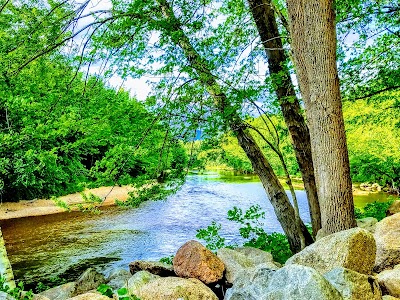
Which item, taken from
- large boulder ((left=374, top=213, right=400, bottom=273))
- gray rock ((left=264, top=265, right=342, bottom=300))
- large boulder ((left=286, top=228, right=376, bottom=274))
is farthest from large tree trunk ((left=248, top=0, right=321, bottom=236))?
gray rock ((left=264, top=265, right=342, bottom=300))

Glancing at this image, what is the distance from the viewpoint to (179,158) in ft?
17.0

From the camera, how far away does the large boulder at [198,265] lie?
3898 mm

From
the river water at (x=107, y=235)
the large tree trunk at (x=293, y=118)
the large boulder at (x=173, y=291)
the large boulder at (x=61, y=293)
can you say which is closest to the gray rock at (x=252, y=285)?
the large boulder at (x=173, y=291)

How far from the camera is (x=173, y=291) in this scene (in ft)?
10.6

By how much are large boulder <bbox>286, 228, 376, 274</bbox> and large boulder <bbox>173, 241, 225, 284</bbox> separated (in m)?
1.29

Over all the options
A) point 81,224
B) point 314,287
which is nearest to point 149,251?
point 81,224

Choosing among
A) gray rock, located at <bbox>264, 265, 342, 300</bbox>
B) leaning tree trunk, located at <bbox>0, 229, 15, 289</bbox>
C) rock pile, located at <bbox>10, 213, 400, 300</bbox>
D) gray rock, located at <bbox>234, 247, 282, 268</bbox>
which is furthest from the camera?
gray rock, located at <bbox>234, 247, 282, 268</bbox>

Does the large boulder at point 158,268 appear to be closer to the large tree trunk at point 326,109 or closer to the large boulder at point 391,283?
the large tree trunk at point 326,109

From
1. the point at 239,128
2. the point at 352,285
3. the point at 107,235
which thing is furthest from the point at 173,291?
the point at 107,235

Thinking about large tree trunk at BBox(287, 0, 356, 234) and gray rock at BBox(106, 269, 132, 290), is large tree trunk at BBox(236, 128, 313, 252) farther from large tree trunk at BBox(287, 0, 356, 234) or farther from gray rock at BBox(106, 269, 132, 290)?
gray rock at BBox(106, 269, 132, 290)

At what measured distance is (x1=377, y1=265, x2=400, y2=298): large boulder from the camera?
2551mm

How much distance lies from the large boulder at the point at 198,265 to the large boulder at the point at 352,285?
183 centimetres

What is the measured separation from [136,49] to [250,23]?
1.93 metres

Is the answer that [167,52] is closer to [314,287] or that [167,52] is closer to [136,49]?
[136,49]
